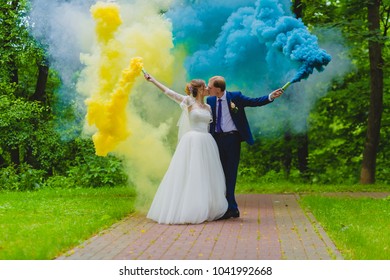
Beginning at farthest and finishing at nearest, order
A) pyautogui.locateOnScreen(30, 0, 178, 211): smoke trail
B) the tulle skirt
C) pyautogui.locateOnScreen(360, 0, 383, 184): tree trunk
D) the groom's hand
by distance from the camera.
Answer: pyautogui.locateOnScreen(360, 0, 383, 184): tree trunk, pyautogui.locateOnScreen(30, 0, 178, 211): smoke trail, the groom's hand, the tulle skirt

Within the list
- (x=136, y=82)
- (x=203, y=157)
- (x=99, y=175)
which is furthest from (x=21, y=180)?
(x=203, y=157)

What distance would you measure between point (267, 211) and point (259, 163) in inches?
409

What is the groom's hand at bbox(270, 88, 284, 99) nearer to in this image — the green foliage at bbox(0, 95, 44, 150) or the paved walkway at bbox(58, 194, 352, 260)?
the paved walkway at bbox(58, 194, 352, 260)

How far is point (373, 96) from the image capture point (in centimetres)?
1886

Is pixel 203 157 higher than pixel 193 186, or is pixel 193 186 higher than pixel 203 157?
pixel 203 157

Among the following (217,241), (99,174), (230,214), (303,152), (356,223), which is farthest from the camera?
(303,152)

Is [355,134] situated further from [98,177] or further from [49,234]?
[49,234]

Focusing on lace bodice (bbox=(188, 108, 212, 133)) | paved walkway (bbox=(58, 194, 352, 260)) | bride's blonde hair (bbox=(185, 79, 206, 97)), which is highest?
bride's blonde hair (bbox=(185, 79, 206, 97))

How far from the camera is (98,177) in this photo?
19047mm

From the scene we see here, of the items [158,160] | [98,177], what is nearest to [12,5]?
[98,177]

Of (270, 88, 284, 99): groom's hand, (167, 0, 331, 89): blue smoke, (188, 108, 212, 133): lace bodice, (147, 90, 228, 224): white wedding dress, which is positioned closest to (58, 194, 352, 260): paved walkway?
(147, 90, 228, 224): white wedding dress

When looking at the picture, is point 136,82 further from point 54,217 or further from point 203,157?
point 54,217

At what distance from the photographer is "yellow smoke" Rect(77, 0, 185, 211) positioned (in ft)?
37.9

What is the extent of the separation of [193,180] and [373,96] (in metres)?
9.49
